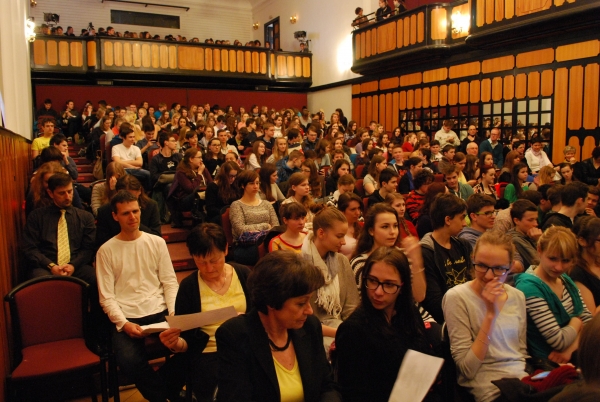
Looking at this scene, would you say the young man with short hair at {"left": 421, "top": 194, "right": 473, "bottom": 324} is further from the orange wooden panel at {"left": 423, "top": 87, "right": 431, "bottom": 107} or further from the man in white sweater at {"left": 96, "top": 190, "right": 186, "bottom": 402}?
the orange wooden panel at {"left": 423, "top": 87, "right": 431, "bottom": 107}

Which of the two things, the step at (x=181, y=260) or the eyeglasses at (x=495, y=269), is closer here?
the eyeglasses at (x=495, y=269)

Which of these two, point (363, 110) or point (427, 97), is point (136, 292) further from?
point (363, 110)

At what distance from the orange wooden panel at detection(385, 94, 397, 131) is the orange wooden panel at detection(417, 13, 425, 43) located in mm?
2463

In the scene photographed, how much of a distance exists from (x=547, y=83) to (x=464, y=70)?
240 centimetres

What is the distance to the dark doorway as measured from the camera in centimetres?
2095

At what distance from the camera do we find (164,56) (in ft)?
54.1

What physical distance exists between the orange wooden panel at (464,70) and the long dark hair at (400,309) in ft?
37.4

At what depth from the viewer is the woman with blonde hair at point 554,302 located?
8.86 ft

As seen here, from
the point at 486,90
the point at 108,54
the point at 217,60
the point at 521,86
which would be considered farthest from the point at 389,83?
the point at 108,54

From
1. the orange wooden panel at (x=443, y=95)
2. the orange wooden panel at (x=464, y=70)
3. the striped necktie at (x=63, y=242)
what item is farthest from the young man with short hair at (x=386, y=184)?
the orange wooden panel at (x=443, y=95)

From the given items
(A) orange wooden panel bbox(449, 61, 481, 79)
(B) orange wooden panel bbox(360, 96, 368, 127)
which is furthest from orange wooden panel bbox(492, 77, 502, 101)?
(B) orange wooden panel bbox(360, 96, 368, 127)

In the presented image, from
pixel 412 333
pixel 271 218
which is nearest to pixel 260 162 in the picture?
pixel 271 218

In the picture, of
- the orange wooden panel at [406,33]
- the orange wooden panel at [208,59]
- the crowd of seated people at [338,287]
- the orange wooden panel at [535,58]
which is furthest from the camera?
the orange wooden panel at [208,59]

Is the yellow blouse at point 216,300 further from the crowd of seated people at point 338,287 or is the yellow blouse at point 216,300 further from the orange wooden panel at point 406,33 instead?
the orange wooden panel at point 406,33
